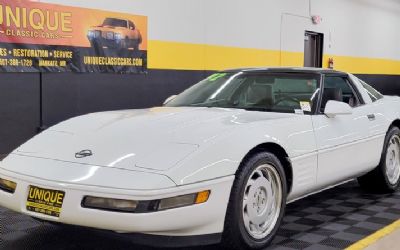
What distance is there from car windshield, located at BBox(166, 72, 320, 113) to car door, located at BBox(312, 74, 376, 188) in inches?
5.1

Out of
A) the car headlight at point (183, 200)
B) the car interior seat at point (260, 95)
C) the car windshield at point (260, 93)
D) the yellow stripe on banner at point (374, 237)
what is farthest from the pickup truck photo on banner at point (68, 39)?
the yellow stripe on banner at point (374, 237)

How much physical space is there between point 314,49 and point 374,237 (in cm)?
884

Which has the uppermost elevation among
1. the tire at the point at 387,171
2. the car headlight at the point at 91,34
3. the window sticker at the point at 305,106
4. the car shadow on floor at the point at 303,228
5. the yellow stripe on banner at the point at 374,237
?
the car headlight at the point at 91,34

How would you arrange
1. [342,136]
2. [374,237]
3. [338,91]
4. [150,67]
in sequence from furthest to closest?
[150,67]
[338,91]
[342,136]
[374,237]

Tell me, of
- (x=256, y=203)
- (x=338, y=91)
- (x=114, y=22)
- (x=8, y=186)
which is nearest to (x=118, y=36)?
(x=114, y=22)

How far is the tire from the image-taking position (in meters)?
4.56

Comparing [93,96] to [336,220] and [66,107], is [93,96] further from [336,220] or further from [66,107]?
[336,220]

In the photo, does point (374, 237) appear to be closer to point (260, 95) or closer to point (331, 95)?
point (331, 95)

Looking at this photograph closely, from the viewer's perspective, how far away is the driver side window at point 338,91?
400cm

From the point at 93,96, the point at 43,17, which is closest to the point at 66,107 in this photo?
the point at 93,96

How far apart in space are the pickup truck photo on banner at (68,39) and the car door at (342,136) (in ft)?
12.4

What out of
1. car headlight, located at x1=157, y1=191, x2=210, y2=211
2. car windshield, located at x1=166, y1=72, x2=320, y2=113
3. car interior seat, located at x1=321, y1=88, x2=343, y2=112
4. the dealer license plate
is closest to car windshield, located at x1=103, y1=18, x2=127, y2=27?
car windshield, located at x1=166, y1=72, x2=320, y2=113

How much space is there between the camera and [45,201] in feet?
8.70

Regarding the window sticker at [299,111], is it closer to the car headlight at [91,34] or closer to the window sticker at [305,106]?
the window sticker at [305,106]
